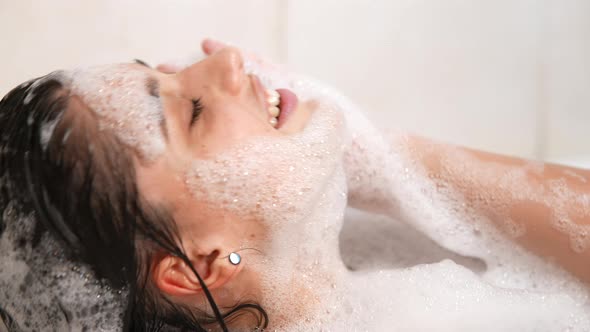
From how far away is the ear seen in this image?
0.68m

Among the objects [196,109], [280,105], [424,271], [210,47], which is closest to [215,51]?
[210,47]

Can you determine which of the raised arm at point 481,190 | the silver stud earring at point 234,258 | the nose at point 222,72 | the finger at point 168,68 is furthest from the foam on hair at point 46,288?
the raised arm at point 481,190

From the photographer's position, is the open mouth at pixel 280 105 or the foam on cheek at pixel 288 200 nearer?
the foam on cheek at pixel 288 200

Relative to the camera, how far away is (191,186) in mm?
692

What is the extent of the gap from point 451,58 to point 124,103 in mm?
1025

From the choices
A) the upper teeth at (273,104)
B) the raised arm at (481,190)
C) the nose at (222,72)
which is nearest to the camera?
the nose at (222,72)

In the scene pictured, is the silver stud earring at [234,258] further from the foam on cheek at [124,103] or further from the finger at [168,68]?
the finger at [168,68]

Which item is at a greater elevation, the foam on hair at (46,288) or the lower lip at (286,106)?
the lower lip at (286,106)

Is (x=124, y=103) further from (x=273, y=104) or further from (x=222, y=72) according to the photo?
(x=273, y=104)

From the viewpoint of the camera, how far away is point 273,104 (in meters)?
0.87

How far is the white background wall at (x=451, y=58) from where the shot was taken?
55.0 inches

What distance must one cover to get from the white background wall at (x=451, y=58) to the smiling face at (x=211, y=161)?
63cm

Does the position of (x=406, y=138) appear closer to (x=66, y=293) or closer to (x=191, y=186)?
(x=191, y=186)

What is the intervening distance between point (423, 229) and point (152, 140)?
584 mm
